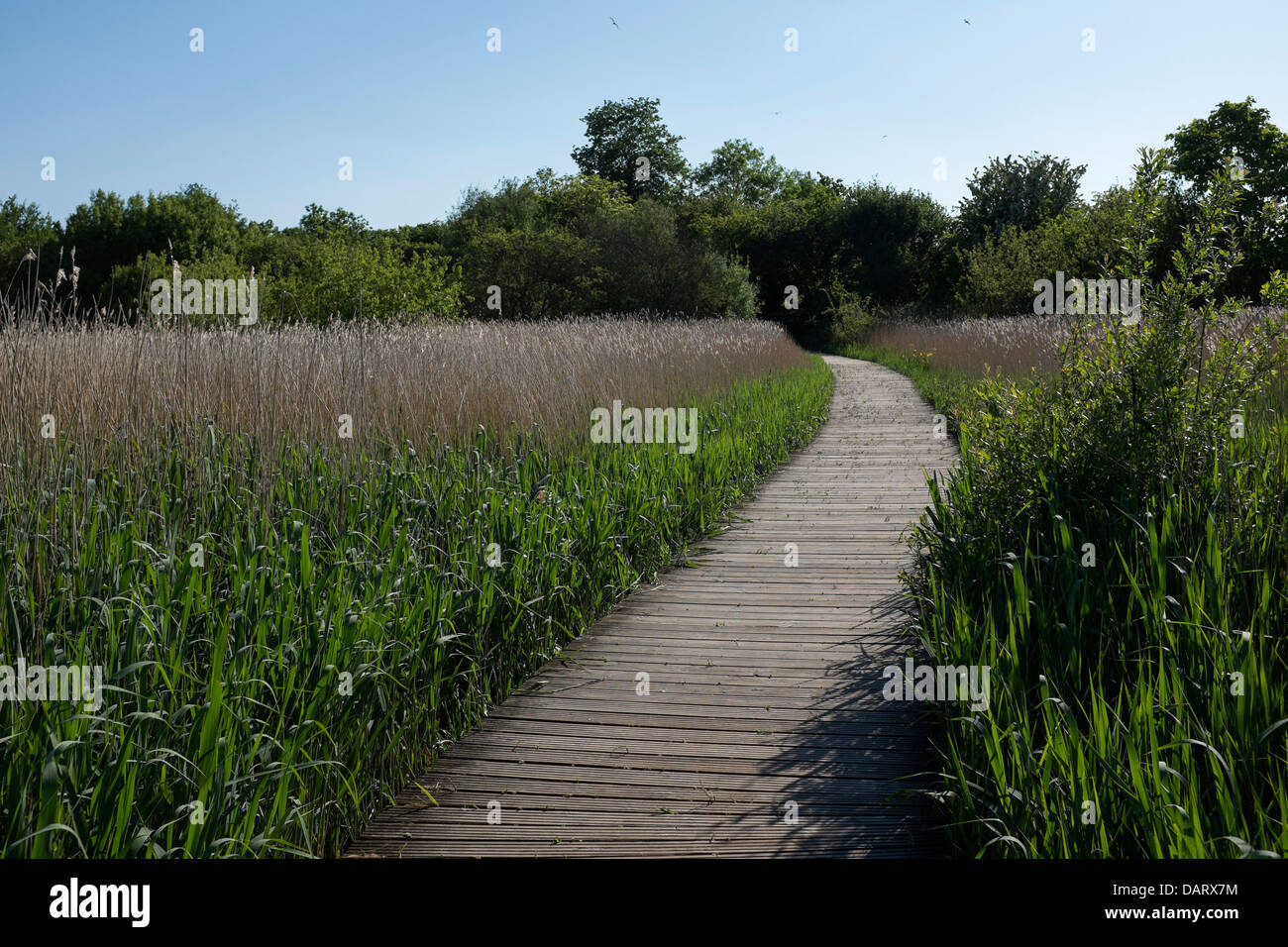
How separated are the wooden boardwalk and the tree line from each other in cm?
241

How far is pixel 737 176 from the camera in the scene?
228 feet

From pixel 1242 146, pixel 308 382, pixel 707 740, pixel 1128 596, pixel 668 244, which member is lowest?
pixel 707 740

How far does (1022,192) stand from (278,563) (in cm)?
3490

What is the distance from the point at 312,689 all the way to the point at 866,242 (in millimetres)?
37188

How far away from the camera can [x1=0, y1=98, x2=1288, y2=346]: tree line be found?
2045 centimetres

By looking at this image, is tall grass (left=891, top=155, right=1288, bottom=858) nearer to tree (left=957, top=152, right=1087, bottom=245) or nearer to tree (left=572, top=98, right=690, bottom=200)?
tree (left=957, top=152, right=1087, bottom=245)

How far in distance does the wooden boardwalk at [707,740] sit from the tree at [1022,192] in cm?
3086

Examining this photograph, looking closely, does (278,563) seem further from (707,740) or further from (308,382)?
(308,382)

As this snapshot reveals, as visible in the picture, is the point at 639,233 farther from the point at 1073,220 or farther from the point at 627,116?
the point at 627,116

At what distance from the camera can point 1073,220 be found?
23.9 metres

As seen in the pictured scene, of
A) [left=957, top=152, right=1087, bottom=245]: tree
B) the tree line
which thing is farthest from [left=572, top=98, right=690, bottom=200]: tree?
[left=957, top=152, right=1087, bottom=245]: tree

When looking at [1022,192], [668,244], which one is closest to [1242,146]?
[1022,192]

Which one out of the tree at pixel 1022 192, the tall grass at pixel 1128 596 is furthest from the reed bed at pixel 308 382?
the tree at pixel 1022 192
